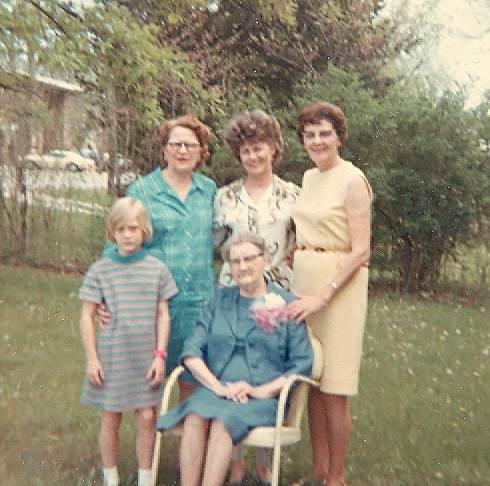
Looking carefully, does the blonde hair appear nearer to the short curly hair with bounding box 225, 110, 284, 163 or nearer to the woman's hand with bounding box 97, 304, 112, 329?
the woman's hand with bounding box 97, 304, 112, 329

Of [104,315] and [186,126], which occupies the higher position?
[186,126]

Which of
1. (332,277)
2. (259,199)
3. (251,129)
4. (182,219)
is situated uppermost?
(251,129)

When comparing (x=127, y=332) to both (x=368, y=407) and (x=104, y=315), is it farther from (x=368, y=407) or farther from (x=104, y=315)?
(x=368, y=407)

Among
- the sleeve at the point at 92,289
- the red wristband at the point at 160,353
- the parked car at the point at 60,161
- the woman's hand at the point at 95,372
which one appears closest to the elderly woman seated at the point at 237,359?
the red wristband at the point at 160,353

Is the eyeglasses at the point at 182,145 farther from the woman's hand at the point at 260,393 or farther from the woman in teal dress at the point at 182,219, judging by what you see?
the woman's hand at the point at 260,393

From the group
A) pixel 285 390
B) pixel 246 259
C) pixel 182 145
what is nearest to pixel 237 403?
pixel 285 390

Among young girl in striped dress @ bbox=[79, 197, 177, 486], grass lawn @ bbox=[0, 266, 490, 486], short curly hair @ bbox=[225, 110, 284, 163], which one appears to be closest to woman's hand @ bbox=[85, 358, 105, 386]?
young girl in striped dress @ bbox=[79, 197, 177, 486]

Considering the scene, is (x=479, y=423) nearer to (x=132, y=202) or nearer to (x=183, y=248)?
(x=183, y=248)

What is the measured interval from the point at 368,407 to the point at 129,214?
2739mm

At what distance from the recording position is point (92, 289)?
402cm

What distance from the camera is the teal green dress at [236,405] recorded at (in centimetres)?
365

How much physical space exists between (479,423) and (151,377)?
2653mm

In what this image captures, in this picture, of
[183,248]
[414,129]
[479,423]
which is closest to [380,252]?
[414,129]

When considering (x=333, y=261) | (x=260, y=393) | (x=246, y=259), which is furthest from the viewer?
(x=333, y=261)
